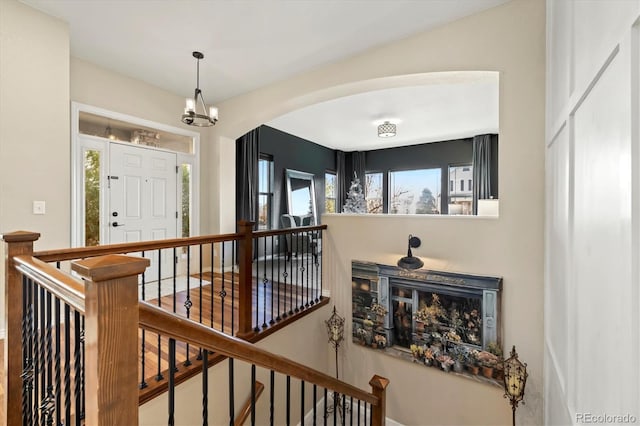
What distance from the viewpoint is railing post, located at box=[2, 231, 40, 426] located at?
1360 millimetres

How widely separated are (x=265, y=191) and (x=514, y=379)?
196 inches

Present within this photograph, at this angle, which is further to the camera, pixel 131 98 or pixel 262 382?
→ pixel 131 98

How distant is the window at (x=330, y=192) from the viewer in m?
8.05

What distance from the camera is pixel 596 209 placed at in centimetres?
107

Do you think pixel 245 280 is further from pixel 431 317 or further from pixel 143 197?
pixel 143 197

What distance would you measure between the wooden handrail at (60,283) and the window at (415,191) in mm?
7363

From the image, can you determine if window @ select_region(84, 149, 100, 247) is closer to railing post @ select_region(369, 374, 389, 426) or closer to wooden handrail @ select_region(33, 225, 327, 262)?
wooden handrail @ select_region(33, 225, 327, 262)

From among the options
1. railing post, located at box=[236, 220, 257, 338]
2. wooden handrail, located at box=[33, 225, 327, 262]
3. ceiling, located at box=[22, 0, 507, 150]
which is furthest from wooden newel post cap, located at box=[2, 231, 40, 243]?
ceiling, located at box=[22, 0, 507, 150]

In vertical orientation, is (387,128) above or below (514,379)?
above

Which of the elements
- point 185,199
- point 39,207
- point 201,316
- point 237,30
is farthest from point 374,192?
point 39,207

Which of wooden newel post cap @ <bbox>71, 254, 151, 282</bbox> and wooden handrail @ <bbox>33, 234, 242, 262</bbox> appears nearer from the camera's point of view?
wooden newel post cap @ <bbox>71, 254, 151, 282</bbox>

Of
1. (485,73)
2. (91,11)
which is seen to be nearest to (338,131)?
(485,73)

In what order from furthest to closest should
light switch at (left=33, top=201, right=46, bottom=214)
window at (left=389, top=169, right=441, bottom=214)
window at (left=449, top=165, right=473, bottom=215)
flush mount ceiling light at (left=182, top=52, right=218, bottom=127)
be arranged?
window at (left=389, top=169, right=441, bottom=214) → window at (left=449, top=165, right=473, bottom=215) → flush mount ceiling light at (left=182, top=52, right=218, bottom=127) → light switch at (left=33, top=201, right=46, bottom=214)

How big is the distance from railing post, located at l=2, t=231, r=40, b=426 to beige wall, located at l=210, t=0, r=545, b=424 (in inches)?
108
